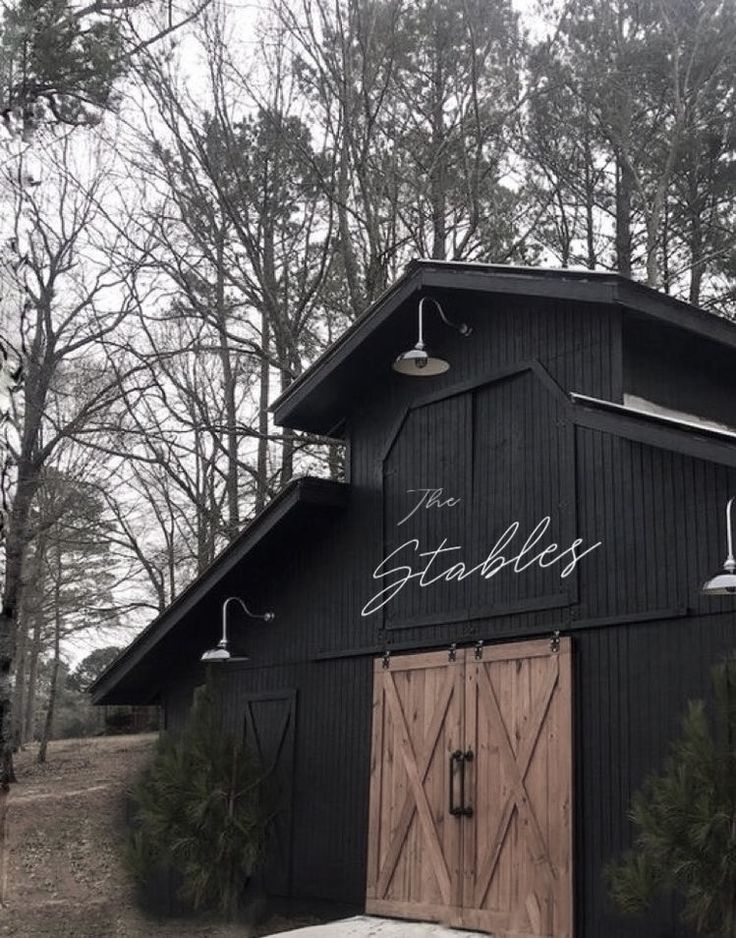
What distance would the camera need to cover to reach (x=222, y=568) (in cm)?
1159

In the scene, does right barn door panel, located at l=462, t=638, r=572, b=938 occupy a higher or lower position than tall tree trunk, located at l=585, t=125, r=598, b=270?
lower

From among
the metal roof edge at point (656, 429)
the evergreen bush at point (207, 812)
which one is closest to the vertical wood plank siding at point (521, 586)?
the metal roof edge at point (656, 429)

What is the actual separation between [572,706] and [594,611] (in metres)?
0.71

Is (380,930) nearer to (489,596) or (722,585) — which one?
(489,596)

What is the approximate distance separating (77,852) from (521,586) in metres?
12.4

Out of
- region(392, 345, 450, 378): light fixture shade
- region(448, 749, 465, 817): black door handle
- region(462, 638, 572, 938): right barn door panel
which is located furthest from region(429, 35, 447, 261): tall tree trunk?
region(448, 749, 465, 817): black door handle

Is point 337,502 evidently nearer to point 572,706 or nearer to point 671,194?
point 572,706

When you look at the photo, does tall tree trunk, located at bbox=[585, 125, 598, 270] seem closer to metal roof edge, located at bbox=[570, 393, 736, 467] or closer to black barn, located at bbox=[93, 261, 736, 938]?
A: black barn, located at bbox=[93, 261, 736, 938]

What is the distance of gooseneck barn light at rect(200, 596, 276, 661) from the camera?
1102 cm

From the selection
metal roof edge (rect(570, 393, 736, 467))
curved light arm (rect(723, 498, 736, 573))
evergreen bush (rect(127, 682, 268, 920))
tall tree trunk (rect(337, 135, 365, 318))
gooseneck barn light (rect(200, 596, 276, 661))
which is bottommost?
evergreen bush (rect(127, 682, 268, 920))

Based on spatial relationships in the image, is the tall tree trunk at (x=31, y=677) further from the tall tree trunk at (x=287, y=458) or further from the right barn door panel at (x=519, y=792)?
the right barn door panel at (x=519, y=792)

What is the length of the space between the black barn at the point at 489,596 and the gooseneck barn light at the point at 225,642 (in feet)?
0.32

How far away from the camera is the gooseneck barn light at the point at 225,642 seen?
36.2 feet

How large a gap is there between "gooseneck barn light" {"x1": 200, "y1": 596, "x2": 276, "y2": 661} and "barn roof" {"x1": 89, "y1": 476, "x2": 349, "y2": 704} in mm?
214
